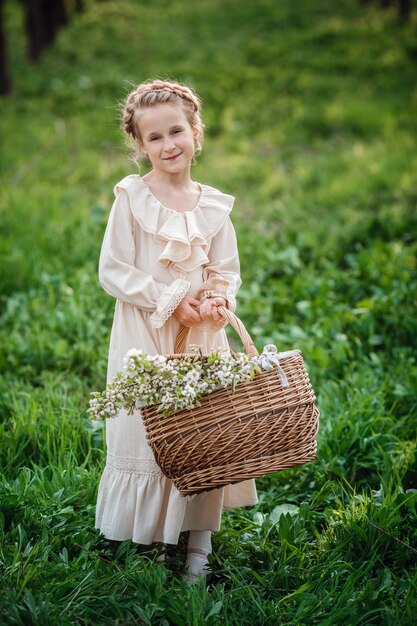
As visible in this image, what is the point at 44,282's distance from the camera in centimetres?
535

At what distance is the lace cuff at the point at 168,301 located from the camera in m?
2.66

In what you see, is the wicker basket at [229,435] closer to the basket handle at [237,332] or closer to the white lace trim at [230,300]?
the basket handle at [237,332]

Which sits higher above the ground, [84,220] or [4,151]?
[4,151]

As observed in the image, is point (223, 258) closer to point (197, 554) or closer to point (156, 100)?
point (156, 100)

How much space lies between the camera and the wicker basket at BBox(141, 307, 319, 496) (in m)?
2.43

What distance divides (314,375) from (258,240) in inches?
95.3

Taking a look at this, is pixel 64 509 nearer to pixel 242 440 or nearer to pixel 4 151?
pixel 242 440

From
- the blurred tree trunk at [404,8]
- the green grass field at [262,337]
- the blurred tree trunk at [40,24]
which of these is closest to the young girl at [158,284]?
the green grass field at [262,337]

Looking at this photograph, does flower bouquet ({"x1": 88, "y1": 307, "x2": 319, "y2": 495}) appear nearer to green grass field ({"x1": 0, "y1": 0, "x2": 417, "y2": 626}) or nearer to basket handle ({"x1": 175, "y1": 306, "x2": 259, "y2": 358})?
basket handle ({"x1": 175, "y1": 306, "x2": 259, "y2": 358})

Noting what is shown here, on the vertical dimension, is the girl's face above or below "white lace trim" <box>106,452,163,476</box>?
above

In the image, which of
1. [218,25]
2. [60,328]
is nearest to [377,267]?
[60,328]

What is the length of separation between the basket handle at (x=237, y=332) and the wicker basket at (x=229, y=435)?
13cm

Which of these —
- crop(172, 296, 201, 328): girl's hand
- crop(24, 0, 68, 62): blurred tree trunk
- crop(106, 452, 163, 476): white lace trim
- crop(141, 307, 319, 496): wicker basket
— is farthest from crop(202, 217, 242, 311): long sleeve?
crop(24, 0, 68, 62): blurred tree trunk

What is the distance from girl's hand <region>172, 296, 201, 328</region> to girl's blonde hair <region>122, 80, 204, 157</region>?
0.69 metres
